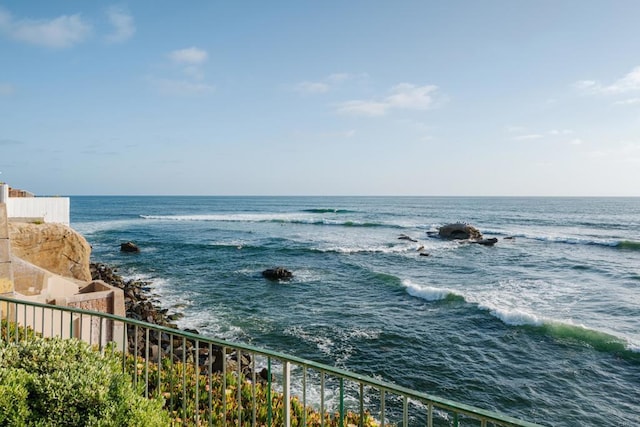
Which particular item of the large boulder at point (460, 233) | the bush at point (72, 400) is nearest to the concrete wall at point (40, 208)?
the bush at point (72, 400)

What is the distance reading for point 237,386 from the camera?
6051 millimetres

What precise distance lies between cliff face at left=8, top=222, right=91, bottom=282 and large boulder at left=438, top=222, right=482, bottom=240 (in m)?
39.9

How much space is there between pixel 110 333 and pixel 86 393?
27.1 ft

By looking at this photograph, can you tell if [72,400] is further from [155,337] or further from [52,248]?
[52,248]

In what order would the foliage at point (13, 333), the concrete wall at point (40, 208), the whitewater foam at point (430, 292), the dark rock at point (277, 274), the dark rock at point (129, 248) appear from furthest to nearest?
the dark rock at point (129, 248) → the dark rock at point (277, 274) → the whitewater foam at point (430, 292) → the concrete wall at point (40, 208) → the foliage at point (13, 333)

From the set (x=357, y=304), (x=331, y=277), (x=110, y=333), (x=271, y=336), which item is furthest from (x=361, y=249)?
(x=110, y=333)

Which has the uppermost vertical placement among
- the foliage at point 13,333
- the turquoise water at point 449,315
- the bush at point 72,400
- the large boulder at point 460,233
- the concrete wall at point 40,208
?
the concrete wall at point 40,208

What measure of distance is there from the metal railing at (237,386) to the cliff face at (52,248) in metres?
5.66

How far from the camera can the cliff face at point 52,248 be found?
16.4 metres

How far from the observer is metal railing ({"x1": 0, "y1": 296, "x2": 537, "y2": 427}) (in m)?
3.19

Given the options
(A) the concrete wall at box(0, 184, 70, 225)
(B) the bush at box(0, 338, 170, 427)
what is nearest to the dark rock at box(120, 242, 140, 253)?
(A) the concrete wall at box(0, 184, 70, 225)

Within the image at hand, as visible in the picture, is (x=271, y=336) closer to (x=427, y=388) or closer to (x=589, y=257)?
(x=427, y=388)

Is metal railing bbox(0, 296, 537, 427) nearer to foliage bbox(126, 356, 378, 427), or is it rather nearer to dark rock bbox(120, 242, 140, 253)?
foliage bbox(126, 356, 378, 427)

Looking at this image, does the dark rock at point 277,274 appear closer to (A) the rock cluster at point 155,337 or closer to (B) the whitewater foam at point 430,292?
(A) the rock cluster at point 155,337
